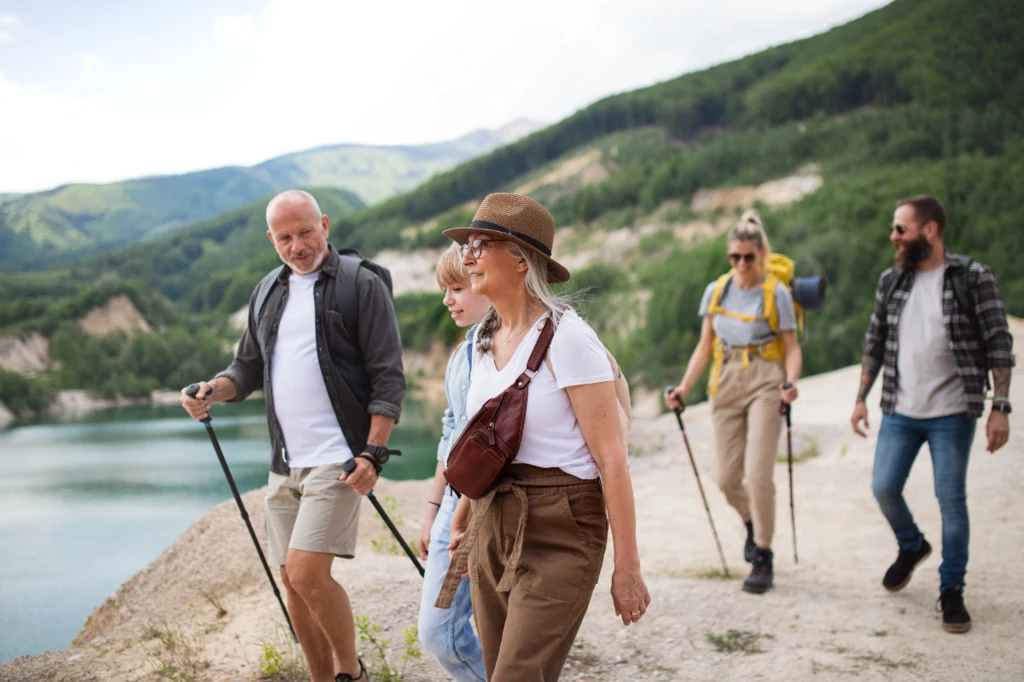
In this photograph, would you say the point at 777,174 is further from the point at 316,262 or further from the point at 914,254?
the point at 316,262

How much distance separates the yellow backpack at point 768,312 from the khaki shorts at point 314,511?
8.89ft

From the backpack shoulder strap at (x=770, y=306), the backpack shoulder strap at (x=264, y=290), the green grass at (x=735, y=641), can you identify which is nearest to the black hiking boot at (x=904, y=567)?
the green grass at (x=735, y=641)

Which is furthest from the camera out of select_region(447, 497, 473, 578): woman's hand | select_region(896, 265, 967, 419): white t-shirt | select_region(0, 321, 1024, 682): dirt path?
select_region(896, 265, 967, 419): white t-shirt

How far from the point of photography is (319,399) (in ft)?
11.1

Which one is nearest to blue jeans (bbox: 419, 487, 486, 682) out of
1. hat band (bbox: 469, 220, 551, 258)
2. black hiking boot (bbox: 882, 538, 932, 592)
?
hat band (bbox: 469, 220, 551, 258)

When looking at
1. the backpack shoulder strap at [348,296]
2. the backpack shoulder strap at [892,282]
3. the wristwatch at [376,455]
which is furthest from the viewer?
the backpack shoulder strap at [892,282]

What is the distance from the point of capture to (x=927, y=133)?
58.7 m

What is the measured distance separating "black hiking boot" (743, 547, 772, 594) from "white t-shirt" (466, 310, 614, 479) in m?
3.20

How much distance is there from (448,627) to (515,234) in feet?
4.34

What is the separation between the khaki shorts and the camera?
3246 millimetres

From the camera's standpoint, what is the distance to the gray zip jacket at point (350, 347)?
3363 mm

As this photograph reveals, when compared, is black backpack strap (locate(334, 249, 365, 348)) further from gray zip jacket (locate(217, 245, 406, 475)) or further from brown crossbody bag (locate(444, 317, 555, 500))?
brown crossbody bag (locate(444, 317, 555, 500))

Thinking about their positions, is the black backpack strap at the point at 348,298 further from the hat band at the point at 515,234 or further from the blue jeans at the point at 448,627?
the hat band at the point at 515,234

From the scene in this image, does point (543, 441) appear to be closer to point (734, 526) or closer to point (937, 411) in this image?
point (937, 411)
